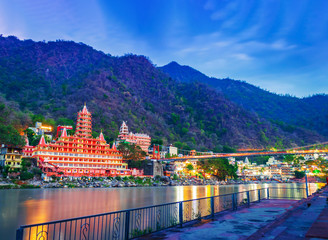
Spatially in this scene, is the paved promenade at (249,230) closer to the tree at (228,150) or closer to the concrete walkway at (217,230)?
the concrete walkway at (217,230)

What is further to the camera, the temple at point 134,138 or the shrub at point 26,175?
the temple at point 134,138

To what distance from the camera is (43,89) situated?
161750 mm

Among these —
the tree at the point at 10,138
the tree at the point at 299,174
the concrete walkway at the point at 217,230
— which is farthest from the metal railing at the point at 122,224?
the tree at the point at 299,174

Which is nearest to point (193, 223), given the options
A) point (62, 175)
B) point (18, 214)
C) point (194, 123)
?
point (18, 214)

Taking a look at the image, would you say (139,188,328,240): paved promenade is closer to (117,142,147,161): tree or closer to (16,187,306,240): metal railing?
(16,187,306,240): metal railing

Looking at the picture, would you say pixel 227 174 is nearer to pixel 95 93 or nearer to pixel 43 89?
pixel 95 93

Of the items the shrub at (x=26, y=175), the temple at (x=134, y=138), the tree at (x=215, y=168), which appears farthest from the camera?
the tree at (x=215, y=168)

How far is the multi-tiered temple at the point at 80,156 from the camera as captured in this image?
66269 millimetres

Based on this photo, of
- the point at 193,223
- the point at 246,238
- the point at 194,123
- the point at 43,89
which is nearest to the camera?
the point at 246,238

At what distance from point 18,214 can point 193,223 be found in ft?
61.0

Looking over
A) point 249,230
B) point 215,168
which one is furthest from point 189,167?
point 249,230

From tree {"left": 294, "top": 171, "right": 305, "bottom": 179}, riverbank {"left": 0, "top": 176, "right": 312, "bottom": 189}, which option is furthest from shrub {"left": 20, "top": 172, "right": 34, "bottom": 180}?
tree {"left": 294, "top": 171, "right": 305, "bottom": 179}

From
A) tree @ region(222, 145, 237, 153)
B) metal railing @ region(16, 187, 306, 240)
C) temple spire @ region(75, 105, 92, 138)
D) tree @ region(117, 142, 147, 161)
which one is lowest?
metal railing @ region(16, 187, 306, 240)

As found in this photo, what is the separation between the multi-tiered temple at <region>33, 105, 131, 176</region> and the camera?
66.3m
